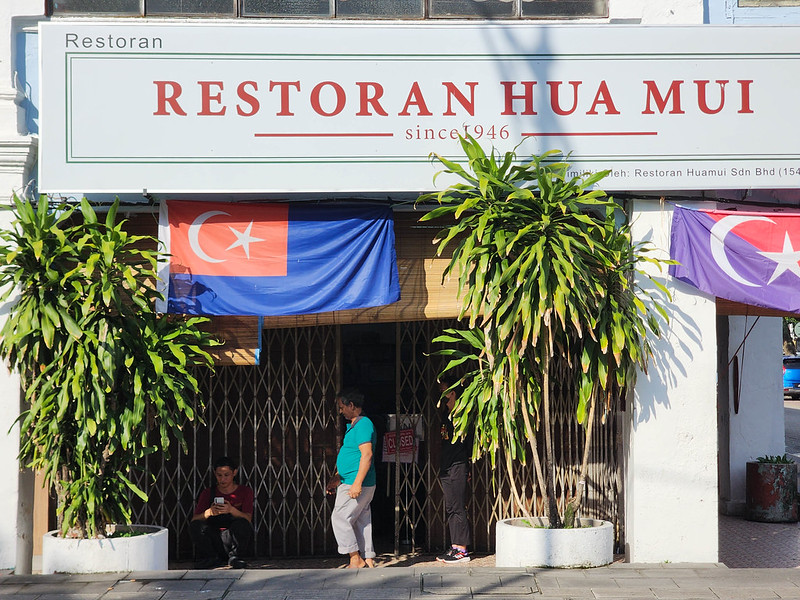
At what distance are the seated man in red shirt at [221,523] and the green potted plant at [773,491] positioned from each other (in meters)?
6.17

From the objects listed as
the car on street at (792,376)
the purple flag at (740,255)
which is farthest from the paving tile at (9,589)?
the car on street at (792,376)

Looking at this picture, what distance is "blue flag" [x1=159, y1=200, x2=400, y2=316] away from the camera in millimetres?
8609

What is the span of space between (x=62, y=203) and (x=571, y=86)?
4.73 meters

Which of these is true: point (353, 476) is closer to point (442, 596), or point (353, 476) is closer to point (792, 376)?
point (442, 596)

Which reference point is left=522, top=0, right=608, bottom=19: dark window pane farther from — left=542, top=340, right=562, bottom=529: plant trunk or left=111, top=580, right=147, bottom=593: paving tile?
left=111, top=580, right=147, bottom=593: paving tile

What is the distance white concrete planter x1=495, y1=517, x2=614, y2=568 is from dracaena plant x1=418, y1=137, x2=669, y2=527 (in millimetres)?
293

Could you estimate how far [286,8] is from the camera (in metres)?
9.05

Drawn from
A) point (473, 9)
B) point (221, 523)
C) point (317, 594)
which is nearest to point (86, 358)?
point (221, 523)

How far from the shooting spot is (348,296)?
8.66 meters

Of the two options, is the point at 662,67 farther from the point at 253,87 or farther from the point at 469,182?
the point at 253,87

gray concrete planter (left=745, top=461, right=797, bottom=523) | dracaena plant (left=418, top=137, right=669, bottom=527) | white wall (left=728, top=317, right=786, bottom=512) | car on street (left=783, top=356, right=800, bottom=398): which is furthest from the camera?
car on street (left=783, top=356, right=800, bottom=398)

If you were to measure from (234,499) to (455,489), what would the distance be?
7.23 feet

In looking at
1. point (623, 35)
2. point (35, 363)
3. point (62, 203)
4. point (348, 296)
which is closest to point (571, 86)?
point (623, 35)

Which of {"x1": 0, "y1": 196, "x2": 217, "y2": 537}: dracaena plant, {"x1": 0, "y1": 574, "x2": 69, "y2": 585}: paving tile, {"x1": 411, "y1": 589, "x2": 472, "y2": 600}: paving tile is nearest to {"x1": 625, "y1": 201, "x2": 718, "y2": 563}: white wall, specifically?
{"x1": 411, "y1": 589, "x2": 472, "y2": 600}: paving tile
